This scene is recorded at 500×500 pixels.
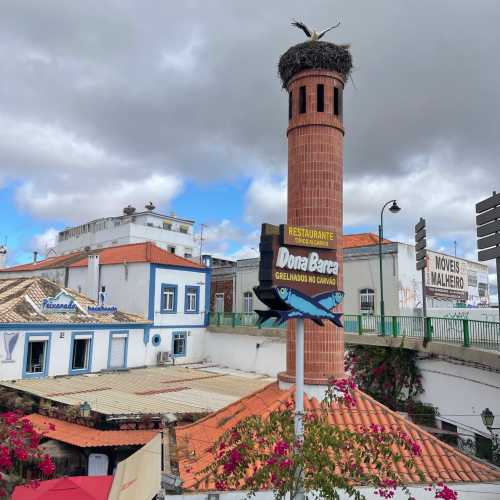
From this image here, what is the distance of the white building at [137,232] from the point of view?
1874 inches

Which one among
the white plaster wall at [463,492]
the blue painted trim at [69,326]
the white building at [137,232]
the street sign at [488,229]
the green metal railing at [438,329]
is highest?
the white building at [137,232]

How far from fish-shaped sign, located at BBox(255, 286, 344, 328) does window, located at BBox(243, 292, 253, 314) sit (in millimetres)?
25929

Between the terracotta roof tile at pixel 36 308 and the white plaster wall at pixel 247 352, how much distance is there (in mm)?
4403

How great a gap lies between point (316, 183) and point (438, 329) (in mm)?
5379

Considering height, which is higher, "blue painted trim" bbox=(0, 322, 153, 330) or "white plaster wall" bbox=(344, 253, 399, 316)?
"white plaster wall" bbox=(344, 253, 399, 316)

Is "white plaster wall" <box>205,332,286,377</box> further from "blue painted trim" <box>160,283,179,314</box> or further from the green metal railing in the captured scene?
the green metal railing

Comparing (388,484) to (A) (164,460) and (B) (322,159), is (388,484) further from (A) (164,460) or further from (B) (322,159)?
(B) (322,159)

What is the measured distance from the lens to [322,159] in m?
10.1

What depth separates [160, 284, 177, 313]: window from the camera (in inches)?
1009

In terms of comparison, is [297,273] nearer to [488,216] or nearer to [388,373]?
[488,216]

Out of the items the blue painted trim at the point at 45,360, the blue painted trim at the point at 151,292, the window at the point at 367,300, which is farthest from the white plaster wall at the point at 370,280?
the blue painted trim at the point at 45,360

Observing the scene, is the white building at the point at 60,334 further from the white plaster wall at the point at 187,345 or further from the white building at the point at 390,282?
the white building at the point at 390,282

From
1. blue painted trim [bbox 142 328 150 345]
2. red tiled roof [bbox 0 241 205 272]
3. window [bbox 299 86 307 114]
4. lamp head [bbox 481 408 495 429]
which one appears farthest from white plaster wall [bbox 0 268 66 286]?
lamp head [bbox 481 408 495 429]

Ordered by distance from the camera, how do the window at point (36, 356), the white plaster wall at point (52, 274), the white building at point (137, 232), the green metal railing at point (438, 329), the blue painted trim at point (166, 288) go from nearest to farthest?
the green metal railing at point (438, 329)
the window at point (36, 356)
the blue painted trim at point (166, 288)
the white plaster wall at point (52, 274)
the white building at point (137, 232)
